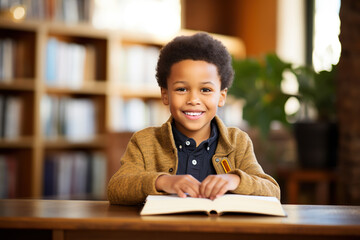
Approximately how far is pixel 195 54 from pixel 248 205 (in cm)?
39

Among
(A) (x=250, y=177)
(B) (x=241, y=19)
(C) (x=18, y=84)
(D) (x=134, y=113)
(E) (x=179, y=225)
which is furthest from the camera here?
(B) (x=241, y=19)

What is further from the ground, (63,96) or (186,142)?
(63,96)

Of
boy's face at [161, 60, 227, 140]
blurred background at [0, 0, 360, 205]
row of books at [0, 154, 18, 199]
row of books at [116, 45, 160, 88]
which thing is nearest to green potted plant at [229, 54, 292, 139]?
blurred background at [0, 0, 360, 205]

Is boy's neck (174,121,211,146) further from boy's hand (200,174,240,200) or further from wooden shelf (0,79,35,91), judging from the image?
wooden shelf (0,79,35,91)

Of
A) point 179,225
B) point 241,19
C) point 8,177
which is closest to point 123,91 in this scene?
point 8,177

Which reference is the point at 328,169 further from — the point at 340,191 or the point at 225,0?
the point at 225,0

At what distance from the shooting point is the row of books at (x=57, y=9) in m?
3.53

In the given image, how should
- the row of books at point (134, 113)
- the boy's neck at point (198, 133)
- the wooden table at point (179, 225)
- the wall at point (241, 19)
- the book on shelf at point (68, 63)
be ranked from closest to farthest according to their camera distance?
the wooden table at point (179, 225), the boy's neck at point (198, 133), the book on shelf at point (68, 63), the row of books at point (134, 113), the wall at point (241, 19)

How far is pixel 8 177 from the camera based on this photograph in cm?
352

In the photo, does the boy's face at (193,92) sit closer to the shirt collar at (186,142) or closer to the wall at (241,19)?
the shirt collar at (186,142)

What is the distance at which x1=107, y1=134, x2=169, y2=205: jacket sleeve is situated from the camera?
1053 millimetres

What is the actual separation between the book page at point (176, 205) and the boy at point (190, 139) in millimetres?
93

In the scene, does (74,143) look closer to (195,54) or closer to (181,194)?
(195,54)

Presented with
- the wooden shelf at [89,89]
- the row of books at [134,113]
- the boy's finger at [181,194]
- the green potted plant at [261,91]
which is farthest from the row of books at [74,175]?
the boy's finger at [181,194]
